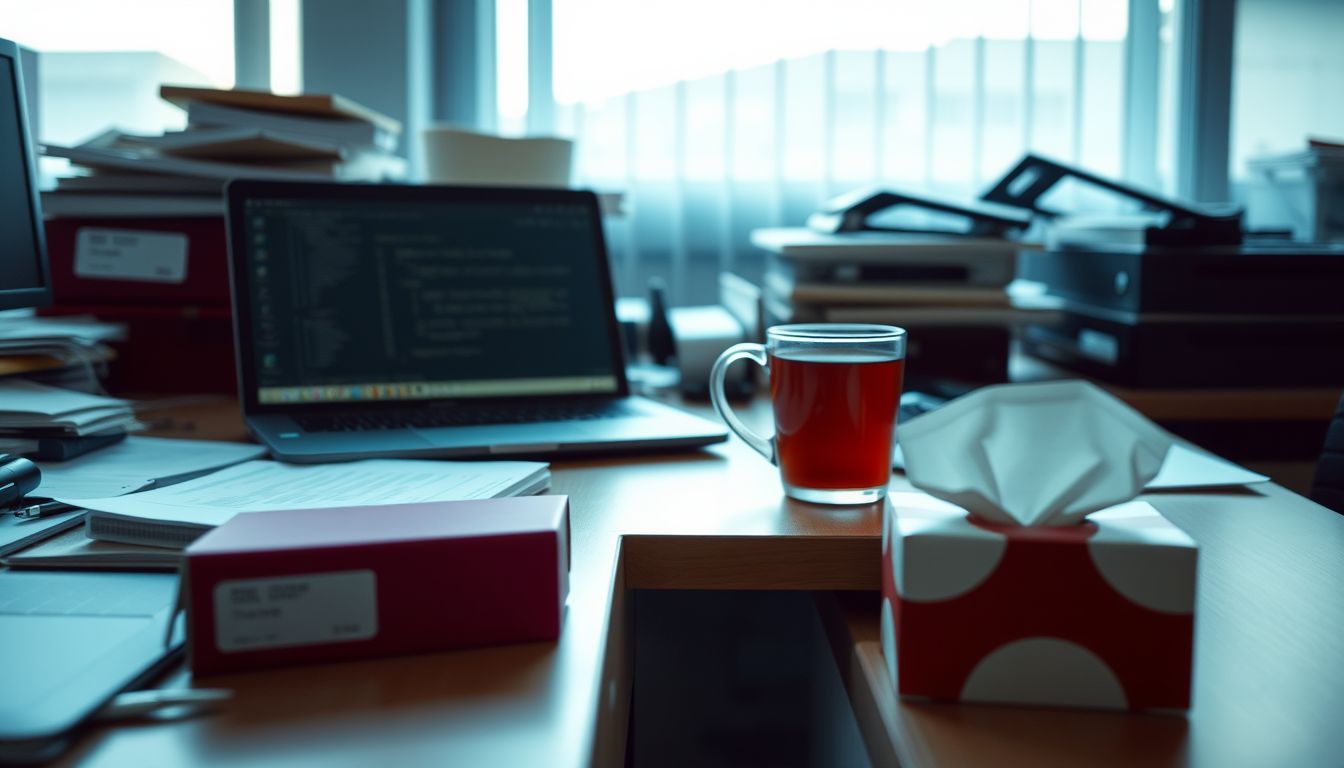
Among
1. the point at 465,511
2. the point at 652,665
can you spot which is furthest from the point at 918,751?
the point at 652,665

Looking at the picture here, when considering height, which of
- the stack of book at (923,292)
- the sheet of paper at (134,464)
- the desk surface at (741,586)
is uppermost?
the stack of book at (923,292)

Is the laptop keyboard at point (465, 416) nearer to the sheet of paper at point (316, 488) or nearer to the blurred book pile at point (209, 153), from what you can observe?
the sheet of paper at point (316, 488)

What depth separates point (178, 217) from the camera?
1.22 meters

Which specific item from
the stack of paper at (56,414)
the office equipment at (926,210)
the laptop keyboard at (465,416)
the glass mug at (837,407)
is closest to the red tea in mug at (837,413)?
the glass mug at (837,407)

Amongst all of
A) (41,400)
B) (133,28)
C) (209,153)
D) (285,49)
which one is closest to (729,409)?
(41,400)

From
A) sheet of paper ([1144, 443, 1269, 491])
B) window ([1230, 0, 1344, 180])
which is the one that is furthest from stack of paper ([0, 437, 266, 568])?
window ([1230, 0, 1344, 180])

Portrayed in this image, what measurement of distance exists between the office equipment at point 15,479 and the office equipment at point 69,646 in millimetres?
121

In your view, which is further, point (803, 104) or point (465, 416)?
point (803, 104)

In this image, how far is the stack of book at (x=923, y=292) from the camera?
4.20 ft

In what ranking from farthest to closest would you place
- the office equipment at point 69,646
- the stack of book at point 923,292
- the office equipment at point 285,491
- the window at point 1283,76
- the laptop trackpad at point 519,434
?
the window at point 1283,76, the stack of book at point 923,292, the laptop trackpad at point 519,434, the office equipment at point 285,491, the office equipment at point 69,646

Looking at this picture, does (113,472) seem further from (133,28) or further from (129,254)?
(133,28)

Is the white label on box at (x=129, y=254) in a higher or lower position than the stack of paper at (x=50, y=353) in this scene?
higher

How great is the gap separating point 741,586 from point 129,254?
0.94 meters

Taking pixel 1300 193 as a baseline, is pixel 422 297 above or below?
below
